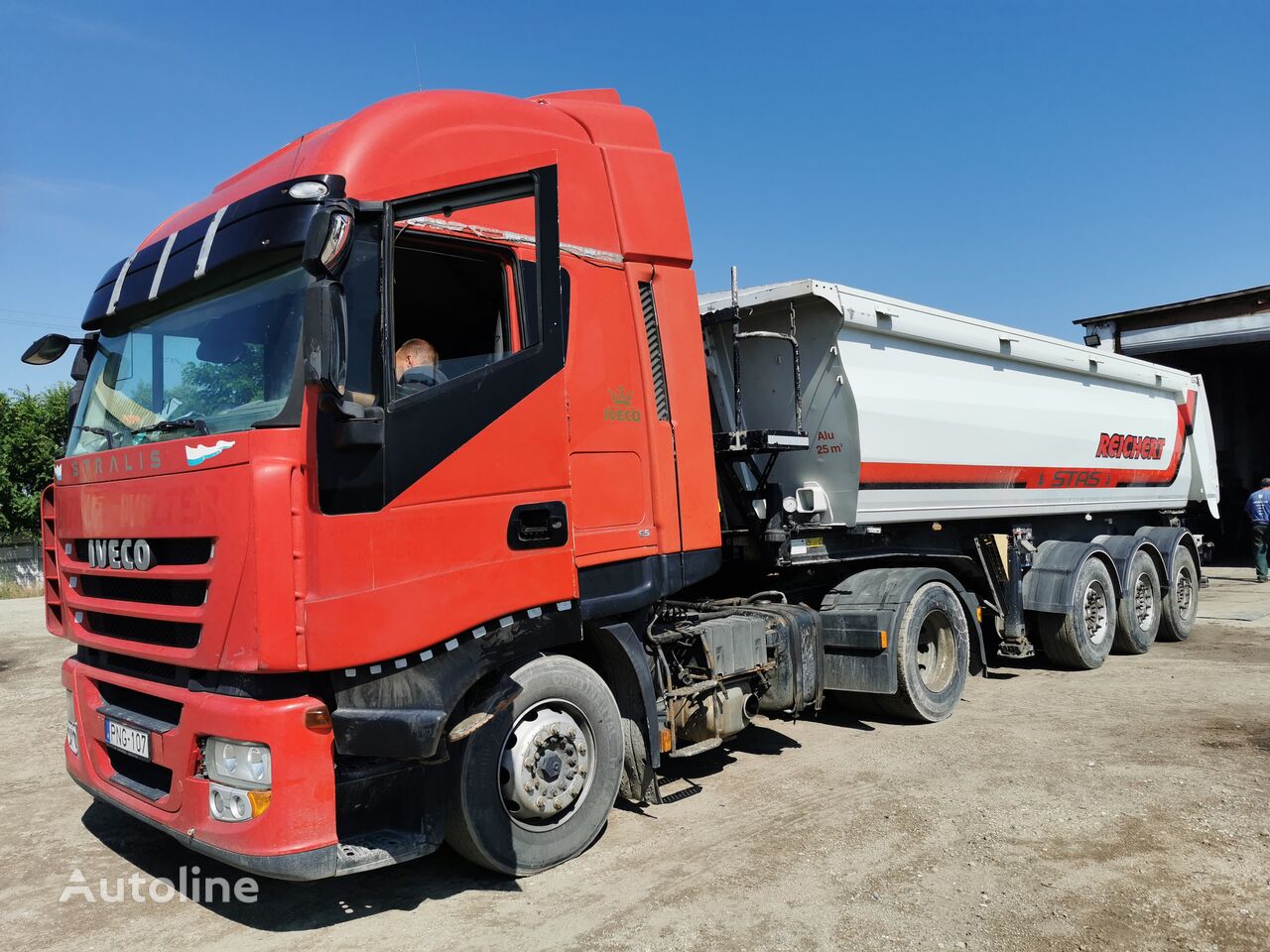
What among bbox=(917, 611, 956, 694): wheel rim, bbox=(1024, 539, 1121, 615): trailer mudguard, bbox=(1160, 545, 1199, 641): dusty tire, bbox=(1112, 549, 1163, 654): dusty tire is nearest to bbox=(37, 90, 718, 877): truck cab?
bbox=(917, 611, 956, 694): wheel rim

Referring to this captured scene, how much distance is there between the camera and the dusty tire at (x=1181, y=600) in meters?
10.7

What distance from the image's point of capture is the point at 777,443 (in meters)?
6.04

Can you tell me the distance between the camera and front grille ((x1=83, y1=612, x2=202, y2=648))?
3.67 m

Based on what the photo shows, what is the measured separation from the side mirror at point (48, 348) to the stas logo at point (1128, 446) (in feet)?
30.1

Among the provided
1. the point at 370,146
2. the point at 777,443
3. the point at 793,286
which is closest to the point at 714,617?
the point at 777,443

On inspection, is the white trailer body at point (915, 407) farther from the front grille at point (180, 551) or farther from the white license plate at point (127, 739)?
the white license plate at point (127, 739)

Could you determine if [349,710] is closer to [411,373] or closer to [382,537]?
[382,537]

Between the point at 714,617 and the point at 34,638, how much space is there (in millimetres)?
11112

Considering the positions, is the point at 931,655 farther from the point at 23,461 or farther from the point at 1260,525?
the point at 23,461

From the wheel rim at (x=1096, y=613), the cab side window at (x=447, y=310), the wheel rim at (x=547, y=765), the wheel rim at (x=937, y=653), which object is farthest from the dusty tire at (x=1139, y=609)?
the cab side window at (x=447, y=310)

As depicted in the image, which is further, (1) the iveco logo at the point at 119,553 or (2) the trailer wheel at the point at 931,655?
(2) the trailer wheel at the point at 931,655

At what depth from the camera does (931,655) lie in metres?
7.36

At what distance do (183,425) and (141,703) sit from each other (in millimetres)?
1245

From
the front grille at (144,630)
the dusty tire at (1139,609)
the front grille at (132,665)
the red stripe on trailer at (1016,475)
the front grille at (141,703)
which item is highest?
the red stripe on trailer at (1016,475)
